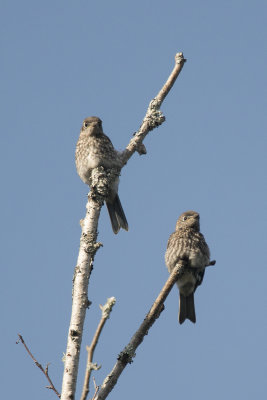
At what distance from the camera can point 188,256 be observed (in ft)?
21.4

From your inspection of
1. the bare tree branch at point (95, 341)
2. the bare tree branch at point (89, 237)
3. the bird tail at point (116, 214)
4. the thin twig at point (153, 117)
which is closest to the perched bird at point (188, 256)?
the bird tail at point (116, 214)

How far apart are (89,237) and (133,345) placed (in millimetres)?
1067

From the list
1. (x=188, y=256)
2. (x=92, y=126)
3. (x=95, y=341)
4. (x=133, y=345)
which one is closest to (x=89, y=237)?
(x=133, y=345)

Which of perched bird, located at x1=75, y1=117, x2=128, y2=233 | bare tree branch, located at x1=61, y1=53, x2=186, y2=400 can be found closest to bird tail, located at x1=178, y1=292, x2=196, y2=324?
perched bird, located at x1=75, y1=117, x2=128, y2=233

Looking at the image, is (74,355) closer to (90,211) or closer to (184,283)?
(90,211)

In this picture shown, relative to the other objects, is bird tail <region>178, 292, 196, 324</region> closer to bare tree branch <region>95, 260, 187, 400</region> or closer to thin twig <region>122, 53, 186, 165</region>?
thin twig <region>122, 53, 186, 165</region>

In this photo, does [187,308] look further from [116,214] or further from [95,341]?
[95,341]

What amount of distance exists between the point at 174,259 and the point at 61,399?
3.53m

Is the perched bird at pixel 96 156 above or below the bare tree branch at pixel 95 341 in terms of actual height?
above

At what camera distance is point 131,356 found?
3.56 meters

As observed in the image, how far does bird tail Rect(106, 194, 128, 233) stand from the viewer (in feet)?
23.7

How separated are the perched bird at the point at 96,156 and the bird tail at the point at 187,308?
1.06 metres

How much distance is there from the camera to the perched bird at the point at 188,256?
252 inches

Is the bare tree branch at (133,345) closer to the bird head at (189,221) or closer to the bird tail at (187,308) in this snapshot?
the bird tail at (187,308)
